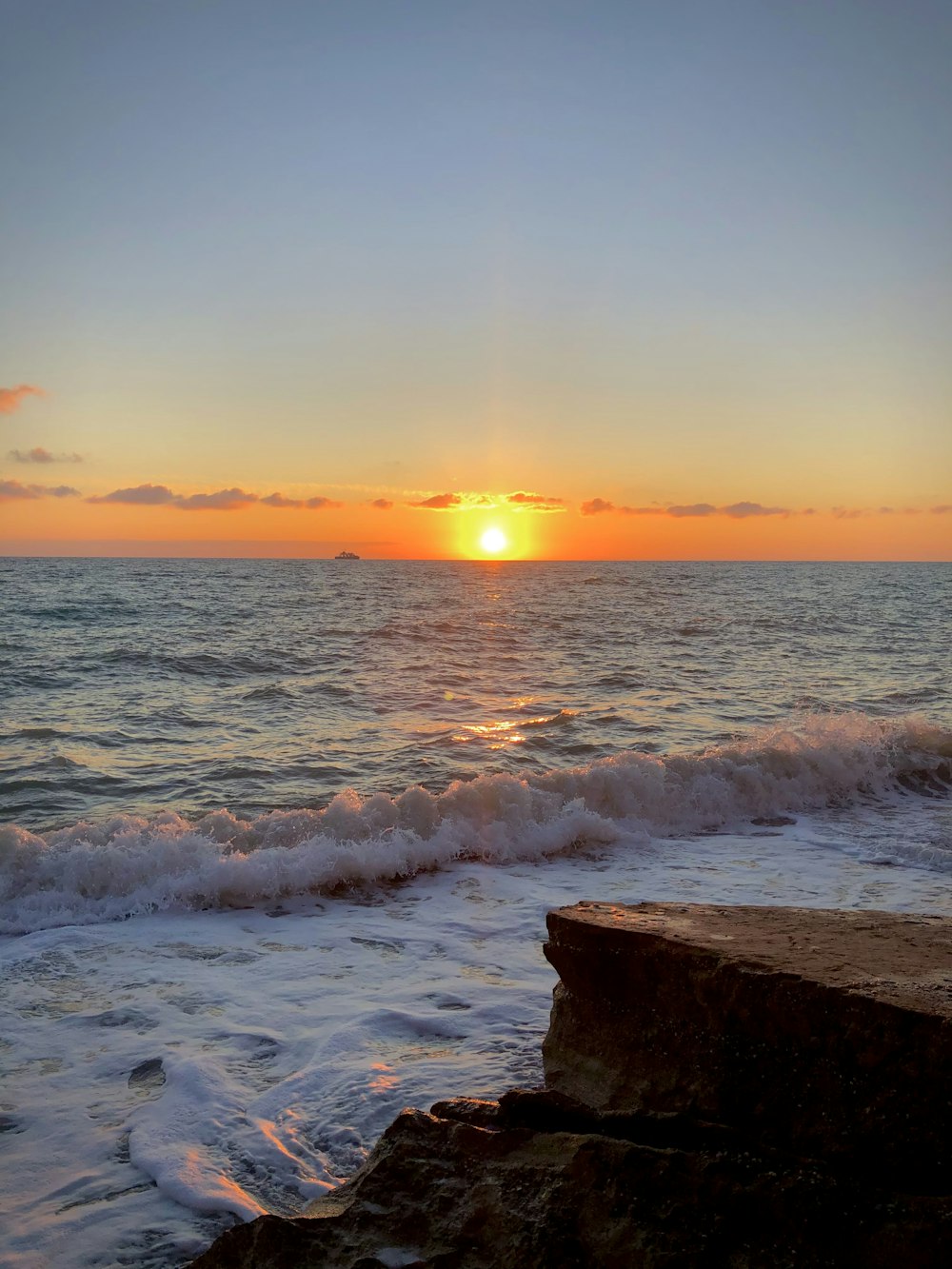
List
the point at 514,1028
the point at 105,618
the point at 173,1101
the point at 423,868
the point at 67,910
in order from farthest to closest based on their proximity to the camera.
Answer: the point at 105,618 → the point at 423,868 → the point at 67,910 → the point at 514,1028 → the point at 173,1101

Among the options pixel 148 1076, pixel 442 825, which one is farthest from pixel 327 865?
pixel 148 1076

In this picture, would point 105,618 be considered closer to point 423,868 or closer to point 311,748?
point 311,748

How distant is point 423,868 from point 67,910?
2753 millimetres

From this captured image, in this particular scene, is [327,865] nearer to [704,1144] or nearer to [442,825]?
[442,825]

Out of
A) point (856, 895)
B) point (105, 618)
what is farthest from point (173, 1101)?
point (105, 618)

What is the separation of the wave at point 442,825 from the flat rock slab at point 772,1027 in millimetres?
4345

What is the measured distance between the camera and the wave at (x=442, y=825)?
7.04 metres

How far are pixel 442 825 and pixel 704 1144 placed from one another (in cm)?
605

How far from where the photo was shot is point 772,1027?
260cm

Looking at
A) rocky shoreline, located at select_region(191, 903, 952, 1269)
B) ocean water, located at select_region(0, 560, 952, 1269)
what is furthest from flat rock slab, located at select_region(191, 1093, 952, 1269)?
ocean water, located at select_region(0, 560, 952, 1269)

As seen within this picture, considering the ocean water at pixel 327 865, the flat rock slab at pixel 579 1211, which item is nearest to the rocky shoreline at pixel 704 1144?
the flat rock slab at pixel 579 1211

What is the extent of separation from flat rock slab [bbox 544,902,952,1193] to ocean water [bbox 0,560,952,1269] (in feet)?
3.48

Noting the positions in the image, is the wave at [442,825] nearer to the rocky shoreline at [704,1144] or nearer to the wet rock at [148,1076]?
the wet rock at [148,1076]

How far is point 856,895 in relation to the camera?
22.5 ft
